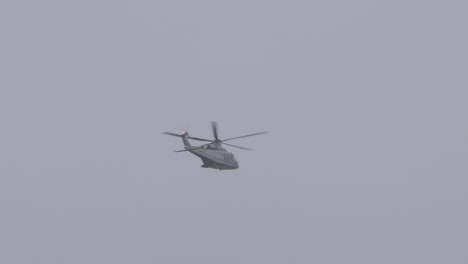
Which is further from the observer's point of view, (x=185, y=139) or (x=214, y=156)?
(x=214, y=156)

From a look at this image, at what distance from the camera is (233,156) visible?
5517 inches

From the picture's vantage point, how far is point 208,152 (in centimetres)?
13362

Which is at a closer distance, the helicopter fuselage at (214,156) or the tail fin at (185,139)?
the helicopter fuselage at (214,156)

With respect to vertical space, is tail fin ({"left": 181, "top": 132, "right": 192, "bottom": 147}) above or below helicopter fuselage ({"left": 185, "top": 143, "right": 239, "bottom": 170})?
above

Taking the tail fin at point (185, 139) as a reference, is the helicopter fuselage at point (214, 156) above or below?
below

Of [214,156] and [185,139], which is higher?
[185,139]

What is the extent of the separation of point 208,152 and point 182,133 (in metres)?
4.56

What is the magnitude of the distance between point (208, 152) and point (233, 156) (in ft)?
24.3

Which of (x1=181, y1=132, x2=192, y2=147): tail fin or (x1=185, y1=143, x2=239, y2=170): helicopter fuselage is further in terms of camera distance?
(x1=181, y1=132, x2=192, y2=147): tail fin

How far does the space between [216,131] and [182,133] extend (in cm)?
548

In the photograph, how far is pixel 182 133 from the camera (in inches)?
5281

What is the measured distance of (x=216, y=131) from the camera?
449ft
